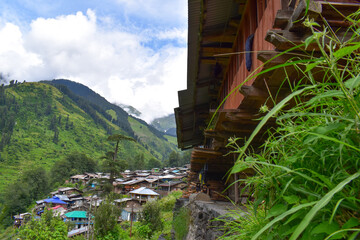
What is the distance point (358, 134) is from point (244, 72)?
3882 mm

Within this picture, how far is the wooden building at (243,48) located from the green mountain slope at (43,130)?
89346mm

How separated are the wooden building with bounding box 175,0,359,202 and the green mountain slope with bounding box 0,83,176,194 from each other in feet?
293

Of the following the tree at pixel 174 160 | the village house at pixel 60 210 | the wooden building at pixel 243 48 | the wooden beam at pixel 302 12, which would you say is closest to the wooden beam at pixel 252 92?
→ the wooden building at pixel 243 48

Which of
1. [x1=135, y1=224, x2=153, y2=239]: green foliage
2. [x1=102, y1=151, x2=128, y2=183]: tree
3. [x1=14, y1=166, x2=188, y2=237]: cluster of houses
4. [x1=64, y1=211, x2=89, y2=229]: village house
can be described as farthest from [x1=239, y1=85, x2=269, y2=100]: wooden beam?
[x1=64, y1=211, x2=89, y2=229]: village house

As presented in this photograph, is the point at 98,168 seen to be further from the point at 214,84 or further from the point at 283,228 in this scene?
the point at 283,228

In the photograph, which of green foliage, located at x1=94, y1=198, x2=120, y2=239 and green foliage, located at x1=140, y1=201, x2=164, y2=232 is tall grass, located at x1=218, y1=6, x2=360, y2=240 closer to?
green foliage, located at x1=94, y1=198, x2=120, y2=239

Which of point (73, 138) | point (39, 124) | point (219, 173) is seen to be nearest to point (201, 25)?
point (219, 173)

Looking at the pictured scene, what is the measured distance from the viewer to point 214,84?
8562 mm

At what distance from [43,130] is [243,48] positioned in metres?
155

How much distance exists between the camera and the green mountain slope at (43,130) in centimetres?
10402

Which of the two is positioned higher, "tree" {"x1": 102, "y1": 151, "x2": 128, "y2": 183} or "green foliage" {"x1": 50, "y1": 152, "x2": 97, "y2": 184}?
"tree" {"x1": 102, "y1": 151, "x2": 128, "y2": 183}

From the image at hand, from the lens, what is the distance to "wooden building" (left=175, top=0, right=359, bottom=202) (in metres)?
2.27

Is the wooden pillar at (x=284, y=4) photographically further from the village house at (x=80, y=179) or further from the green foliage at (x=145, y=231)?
the village house at (x=80, y=179)

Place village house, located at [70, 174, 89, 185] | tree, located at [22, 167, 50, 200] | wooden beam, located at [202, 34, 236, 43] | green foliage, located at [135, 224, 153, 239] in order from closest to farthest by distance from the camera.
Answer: wooden beam, located at [202, 34, 236, 43]
green foliage, located at [135, 224, 153, 239]
tree, located at [22, 167, 50, 200]
village house, located at [70, 174, 89, 185]
